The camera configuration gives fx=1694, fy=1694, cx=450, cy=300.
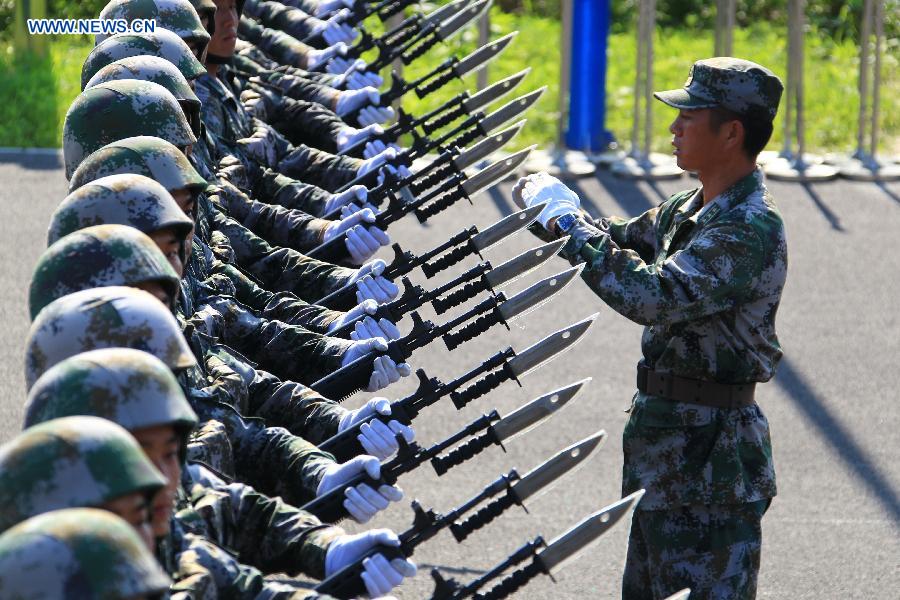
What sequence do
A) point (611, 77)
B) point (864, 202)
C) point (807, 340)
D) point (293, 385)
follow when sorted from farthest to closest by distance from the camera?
point (611, 77), point (864, 202), point (807, 340), point (293, 385)

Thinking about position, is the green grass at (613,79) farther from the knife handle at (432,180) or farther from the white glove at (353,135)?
the knife handle at (432,180)

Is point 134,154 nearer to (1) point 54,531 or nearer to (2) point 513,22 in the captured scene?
(1) point 54,531

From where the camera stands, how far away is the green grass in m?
12.0

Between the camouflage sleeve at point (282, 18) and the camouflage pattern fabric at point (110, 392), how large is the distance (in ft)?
21.1

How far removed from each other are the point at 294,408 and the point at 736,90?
167 cm

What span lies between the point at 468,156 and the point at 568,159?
4958mm

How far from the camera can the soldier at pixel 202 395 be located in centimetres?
359

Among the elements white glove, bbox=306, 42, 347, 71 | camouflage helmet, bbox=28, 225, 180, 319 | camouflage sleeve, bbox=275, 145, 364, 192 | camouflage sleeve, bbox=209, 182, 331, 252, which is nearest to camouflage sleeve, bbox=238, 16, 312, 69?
white glove, bbox=306, 42, 347, 71

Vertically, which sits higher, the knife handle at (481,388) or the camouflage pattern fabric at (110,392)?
the camouflage pattern fabric at (110,392)

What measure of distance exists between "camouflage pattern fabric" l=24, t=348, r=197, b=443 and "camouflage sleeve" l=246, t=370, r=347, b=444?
182 cm

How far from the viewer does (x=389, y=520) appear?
7.03m

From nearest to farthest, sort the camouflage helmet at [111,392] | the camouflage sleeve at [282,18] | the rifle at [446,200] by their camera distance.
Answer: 1. the camouflage helmet at [111,392]
2. the rifle at [446,200]
3. the camouflage sleeve at [282,18]

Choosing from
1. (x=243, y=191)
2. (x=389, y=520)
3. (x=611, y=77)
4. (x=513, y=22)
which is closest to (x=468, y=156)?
(x=243, y=191)

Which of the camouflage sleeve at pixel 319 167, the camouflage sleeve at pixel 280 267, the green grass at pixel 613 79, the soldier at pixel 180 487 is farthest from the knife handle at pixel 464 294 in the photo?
the green grass at pixel 613 79
